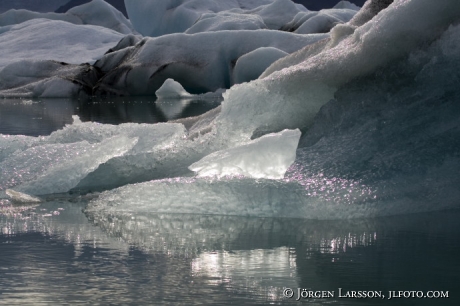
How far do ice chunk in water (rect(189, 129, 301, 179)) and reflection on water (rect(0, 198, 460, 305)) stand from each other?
1.04ft

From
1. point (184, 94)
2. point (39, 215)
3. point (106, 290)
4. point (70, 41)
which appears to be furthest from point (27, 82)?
point (106, 290)

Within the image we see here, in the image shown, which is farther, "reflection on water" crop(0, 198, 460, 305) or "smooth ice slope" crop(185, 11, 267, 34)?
"smooth ice slope" crop(185, 11, 267, 34)

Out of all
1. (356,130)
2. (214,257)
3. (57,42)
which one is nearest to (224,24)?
(57,42)

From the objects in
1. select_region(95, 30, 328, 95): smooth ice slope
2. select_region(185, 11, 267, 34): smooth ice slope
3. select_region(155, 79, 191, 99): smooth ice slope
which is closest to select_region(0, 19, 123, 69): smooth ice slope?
select_region(185, 11, 267, 34): smooth ice slope

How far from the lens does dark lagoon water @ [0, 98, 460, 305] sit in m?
2.15

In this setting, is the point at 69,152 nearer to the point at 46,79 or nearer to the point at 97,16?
the point at 46,79

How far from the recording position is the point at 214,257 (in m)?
2.64

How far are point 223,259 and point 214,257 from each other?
1.8 inches

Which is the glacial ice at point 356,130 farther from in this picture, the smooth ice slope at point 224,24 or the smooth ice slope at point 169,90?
the smooth ice slope at point 224,24

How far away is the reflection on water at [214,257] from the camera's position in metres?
2.18

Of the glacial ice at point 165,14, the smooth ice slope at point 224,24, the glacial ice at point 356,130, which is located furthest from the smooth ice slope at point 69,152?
the glacial ice at point 165,14

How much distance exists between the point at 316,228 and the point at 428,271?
2.47ft

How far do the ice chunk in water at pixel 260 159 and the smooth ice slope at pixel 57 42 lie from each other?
23845mm

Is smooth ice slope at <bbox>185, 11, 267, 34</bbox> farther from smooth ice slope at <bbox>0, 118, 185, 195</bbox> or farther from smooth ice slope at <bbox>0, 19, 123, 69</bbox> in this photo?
smooth ice slope at <bbox>0, 118, 185, 195</bbox>
